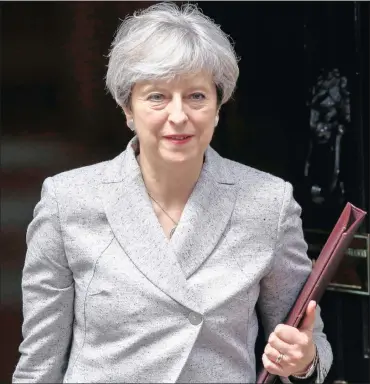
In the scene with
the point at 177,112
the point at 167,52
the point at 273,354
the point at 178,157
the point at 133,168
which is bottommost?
the point at 273,354

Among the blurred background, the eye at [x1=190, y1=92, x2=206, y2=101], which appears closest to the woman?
the eye at [x1=190, y1=92, x2=206, y2=101]

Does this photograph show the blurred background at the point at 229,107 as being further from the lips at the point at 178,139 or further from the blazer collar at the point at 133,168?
the lips at the point at 178,139

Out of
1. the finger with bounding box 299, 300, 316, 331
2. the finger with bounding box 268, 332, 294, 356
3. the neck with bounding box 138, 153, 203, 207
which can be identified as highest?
the neck with bounding box 138, 153, 203, 207

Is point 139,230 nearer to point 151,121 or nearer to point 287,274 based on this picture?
point 151,121

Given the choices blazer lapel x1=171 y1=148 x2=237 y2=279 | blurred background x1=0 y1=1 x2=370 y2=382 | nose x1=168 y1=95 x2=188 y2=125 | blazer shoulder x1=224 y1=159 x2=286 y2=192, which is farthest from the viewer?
blurred background x1=0 y1=1 x2=370 y2=382

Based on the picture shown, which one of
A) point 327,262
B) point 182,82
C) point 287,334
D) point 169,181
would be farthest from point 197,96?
point 287,334

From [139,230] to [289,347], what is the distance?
17.4 inches

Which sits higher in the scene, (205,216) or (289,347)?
(205,216)

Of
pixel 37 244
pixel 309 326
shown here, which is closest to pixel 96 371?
pixel 37 244

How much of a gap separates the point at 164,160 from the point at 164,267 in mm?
248

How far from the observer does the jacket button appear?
1.89 m

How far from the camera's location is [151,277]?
1897mm

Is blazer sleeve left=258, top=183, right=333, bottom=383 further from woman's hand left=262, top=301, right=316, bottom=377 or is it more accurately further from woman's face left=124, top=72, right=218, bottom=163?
woman's face left=124, top=72, right=218, bottom=163

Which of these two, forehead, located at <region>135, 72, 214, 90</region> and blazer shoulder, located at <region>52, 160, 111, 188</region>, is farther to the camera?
blazer shoulder, located at <region>52, 160, 111, 188</region>
